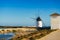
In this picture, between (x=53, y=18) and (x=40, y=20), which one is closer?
(x=53, y=18)

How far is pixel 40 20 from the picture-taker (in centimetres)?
6253

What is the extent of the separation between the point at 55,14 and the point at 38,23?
13322mm

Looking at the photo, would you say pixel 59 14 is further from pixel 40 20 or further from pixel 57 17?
pixel 40 20

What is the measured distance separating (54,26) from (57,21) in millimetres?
1239

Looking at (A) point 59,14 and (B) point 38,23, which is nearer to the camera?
(A) point 59,14

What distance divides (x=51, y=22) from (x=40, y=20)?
A: 1648 cm

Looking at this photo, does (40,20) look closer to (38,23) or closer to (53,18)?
(38,23)

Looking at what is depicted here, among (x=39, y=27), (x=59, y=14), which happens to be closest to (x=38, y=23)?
(x=39, y=27)

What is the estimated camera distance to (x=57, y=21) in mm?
46156

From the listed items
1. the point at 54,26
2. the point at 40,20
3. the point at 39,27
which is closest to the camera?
the point at 54,26

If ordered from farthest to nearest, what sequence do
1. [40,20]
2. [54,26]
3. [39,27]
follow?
[40,20]
[39,27]
[54,26]

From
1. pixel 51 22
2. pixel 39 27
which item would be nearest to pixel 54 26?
pixel 51 22

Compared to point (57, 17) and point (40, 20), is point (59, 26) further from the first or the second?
point (40, 20)

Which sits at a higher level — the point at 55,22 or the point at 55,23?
the point at 55,22
